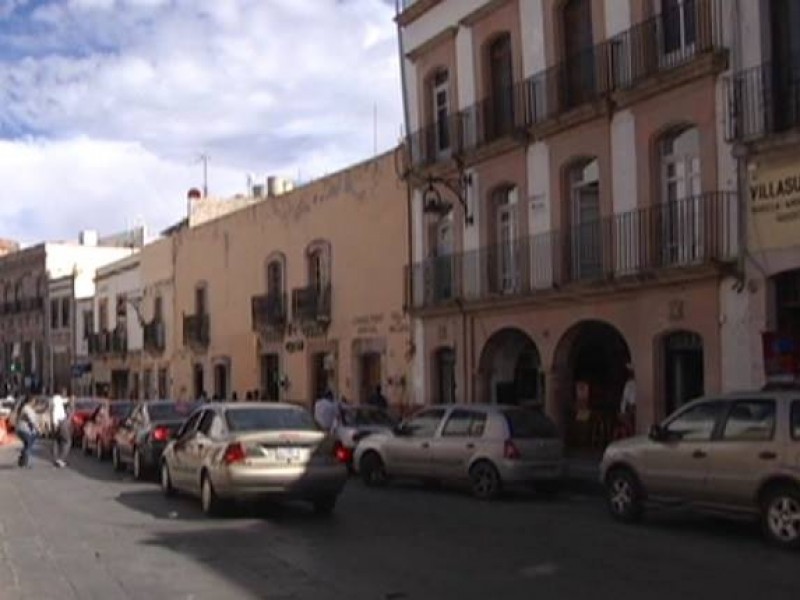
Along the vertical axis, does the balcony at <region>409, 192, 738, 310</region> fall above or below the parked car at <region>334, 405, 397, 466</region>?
above

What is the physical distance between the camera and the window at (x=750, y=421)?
13.6m

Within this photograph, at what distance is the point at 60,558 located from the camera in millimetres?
12891

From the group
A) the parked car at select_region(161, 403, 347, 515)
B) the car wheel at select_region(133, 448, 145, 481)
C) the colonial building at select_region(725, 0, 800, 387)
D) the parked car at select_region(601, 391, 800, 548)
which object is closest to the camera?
the parked car at select_region(601, 391, 800, 548)

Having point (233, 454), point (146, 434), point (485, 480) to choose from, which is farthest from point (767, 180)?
point (146, 434)

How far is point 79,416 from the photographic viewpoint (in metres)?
36.8

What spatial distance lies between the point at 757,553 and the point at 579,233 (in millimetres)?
12333

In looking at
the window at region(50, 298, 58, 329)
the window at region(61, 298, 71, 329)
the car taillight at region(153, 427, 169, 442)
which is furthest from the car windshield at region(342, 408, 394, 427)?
the window at region(50, 298, 58, 329)

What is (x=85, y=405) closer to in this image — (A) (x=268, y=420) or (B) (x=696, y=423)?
(A) (x=268, y=420)

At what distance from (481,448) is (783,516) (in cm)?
649

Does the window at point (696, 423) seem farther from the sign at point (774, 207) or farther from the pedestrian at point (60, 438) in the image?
the pedestrian at point (60, 438)

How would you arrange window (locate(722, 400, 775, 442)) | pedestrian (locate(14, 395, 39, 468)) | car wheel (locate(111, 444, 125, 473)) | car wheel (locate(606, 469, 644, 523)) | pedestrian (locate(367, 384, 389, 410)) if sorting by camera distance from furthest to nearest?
pedestrian (locate(367, 384, 389, 410)) < pedestrian (locate(14, 395, 39, 468)) < car wheel (locate(111, 444, 125, 473)) < car wheel (locate(606, 469, 644, 523)) < window (locate(722, 400, 775, 442))

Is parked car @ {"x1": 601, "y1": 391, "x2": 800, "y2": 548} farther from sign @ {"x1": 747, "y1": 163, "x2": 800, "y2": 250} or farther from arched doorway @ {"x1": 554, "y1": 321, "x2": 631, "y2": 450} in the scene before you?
arched doorway @ {"x1": 554, "y1": 321, "x2": 631, "y2": 450}

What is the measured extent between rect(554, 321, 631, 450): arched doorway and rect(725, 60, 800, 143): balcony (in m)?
6.26

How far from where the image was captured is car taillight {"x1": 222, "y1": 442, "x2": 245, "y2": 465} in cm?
1614
